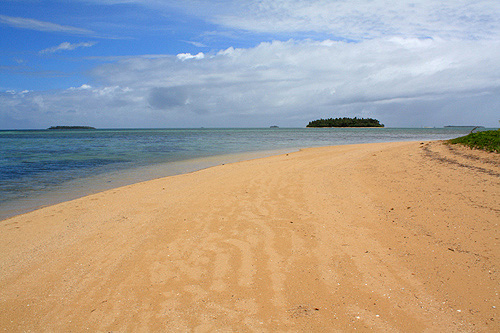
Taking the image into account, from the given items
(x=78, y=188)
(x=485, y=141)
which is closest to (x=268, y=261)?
(x=78, y=188)

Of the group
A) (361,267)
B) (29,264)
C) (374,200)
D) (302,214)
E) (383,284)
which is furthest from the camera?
(374,200)

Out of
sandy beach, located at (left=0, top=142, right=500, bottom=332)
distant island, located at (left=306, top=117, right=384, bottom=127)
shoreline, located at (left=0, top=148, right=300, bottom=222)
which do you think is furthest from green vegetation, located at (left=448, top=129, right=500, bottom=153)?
distant island, located at (left=306, top=117, right=384, bottom=127)

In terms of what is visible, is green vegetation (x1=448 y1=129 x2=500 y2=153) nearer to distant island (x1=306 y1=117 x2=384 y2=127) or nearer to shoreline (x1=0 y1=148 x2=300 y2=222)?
shoreline (x1=0 y1=148 x2=300 y2=222)

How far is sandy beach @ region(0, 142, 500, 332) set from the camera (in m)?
3.04

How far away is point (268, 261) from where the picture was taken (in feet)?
13.5

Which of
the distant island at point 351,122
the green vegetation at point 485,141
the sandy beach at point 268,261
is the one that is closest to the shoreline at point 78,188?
the sandy beach at point 268,261

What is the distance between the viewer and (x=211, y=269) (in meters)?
3.96

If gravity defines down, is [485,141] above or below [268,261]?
above

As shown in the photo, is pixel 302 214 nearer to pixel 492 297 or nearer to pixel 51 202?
pixel 492 297

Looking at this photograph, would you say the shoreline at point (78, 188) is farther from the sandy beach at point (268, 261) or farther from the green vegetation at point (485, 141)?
the green vegetation at point (485, 141)

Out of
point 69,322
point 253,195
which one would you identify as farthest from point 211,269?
point 253,195

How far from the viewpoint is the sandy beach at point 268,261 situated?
304cm

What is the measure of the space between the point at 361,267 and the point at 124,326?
2.90 metres

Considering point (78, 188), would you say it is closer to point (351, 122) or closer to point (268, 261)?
point (268, 261)
